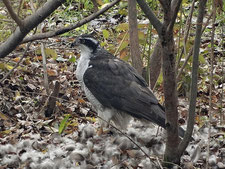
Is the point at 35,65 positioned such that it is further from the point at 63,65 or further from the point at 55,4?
the point at 55,4

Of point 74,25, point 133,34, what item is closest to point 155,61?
point 133,34

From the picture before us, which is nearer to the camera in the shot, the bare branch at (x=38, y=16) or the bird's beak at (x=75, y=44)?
the bare branch at (x=38, y=16)

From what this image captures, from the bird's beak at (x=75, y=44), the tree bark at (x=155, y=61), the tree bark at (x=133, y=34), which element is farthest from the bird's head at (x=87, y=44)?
the tree bark at (x=155, y=61)

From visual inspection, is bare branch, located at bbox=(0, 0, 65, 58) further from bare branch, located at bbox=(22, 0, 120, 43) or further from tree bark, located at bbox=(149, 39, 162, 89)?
tree bark, located at bbox=(149, 39, 162, 89)

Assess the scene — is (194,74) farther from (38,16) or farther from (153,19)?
(38,16)

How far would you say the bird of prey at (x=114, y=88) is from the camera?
4.72 meters

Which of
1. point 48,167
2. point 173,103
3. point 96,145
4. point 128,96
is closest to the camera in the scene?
point 173,103

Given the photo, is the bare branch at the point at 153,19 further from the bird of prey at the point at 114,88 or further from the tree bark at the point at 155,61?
the tree bark at the point at 155,61

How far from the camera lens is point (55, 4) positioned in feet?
9.93

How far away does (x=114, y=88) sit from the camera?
492 centimetres

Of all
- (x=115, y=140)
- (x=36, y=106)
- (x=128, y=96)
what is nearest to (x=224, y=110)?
(x=128, y=96)

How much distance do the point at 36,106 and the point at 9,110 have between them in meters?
0.38

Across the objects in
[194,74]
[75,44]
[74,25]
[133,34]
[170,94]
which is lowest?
[170,94]

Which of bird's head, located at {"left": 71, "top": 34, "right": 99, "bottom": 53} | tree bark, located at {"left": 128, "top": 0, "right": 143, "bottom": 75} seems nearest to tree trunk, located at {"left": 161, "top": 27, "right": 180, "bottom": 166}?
tree bark, located at {"left": 128, "top": 0, "right": 143, "bottom": 75}
